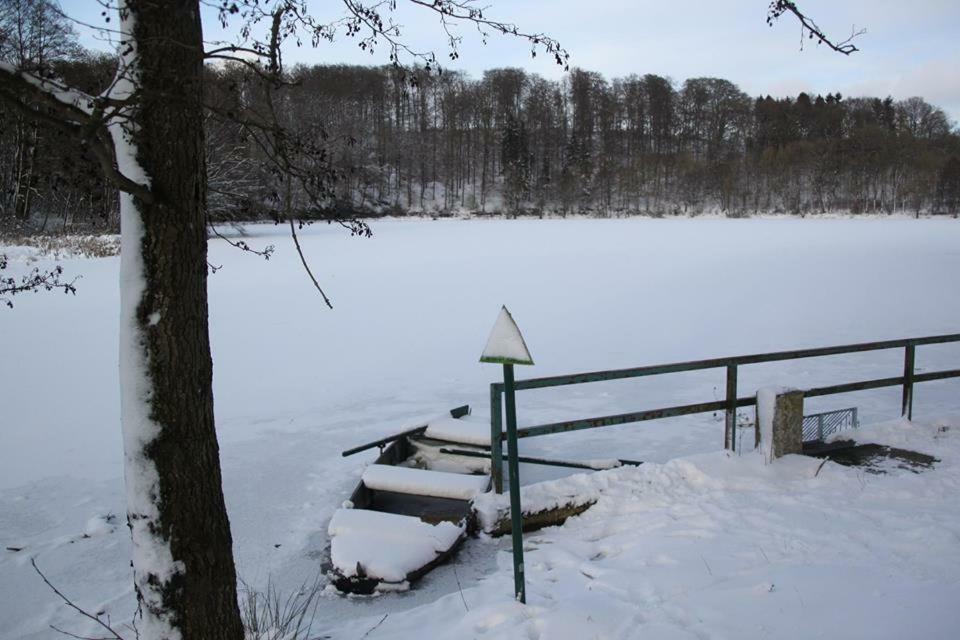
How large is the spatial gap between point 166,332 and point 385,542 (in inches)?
99.8

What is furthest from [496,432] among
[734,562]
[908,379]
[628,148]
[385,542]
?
[628,148]

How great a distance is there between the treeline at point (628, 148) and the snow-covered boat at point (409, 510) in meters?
41.3

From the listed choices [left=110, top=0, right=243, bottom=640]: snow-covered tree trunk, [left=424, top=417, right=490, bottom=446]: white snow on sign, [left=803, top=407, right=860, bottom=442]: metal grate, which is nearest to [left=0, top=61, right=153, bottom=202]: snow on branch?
[left=110, top=0, right=243, bottom=640]: snow-covered tree trunk

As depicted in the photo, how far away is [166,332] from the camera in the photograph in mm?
2561

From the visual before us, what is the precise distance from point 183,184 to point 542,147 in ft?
251

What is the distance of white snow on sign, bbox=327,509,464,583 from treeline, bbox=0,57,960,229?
42919mm

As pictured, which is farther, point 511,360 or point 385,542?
point 385,542

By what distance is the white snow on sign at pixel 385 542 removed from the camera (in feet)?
14.3

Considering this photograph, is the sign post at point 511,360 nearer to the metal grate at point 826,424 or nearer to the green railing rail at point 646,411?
the green railing rail at point 646,411

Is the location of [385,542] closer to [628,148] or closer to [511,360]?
[511,360]

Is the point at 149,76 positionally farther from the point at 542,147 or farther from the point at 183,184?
the point at 542,147

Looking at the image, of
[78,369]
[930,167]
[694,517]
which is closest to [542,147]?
[930,167]

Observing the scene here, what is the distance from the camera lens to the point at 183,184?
254 cm

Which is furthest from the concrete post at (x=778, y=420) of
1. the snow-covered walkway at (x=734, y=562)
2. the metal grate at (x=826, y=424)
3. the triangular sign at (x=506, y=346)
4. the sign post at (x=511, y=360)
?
the triangular sign at (x=506, y=346)
